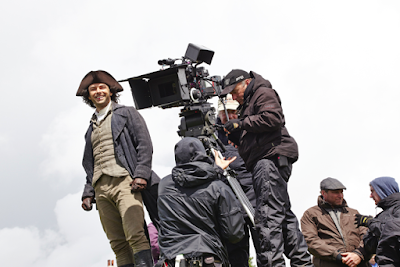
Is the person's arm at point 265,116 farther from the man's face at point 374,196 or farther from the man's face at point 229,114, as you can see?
the man's face at point 229,114

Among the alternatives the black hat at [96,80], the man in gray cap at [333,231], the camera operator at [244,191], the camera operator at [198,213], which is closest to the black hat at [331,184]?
the man in gray cap at [333,231]

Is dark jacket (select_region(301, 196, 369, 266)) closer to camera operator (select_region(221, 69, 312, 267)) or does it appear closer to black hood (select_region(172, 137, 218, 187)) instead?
camera operator (select_region(221, 69, 312, 267))

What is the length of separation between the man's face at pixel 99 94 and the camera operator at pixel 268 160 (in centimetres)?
127

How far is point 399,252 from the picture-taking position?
13.3 ft

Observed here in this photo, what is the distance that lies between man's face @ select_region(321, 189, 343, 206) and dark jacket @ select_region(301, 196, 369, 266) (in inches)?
2.5

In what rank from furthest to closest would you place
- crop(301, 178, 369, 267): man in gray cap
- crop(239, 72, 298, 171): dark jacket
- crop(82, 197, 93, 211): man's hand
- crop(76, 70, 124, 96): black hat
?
crop(301, 178, 369, 267): man in gray cap < crop(76, 70, 124, 96): black hat < crop(82, 197, 93, 211): man's hand < crop(239, 72, 298, 171): dark jacket

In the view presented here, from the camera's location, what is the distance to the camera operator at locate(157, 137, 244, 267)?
3.71 m

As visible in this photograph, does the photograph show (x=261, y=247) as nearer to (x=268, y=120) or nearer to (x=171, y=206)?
(x=171, y=206)

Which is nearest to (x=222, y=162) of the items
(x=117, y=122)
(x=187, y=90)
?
(x=117, y=122)

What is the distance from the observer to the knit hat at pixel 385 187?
4492 mm

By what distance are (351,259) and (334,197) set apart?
0.84 m

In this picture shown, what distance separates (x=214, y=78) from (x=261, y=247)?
8.68ft

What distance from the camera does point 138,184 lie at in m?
4.27

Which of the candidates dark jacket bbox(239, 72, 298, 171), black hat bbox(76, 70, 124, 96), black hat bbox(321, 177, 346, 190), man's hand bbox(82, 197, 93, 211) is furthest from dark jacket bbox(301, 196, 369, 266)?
black hat bbox(76, 70, 124, 96)
